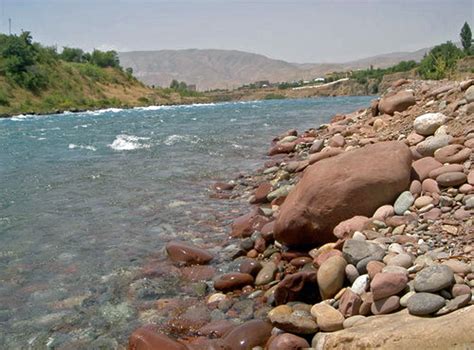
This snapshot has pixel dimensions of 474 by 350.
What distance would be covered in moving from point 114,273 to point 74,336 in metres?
1.59

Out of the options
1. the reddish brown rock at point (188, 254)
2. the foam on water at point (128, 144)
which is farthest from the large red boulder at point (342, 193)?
the foam on water at point (128, 144)

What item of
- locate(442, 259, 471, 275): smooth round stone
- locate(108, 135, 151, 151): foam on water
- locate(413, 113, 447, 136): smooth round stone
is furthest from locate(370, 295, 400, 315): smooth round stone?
locate(108, 135, 151, 151): foam on water

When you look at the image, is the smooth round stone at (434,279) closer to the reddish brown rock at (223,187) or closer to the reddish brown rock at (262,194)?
the reddish brown rock at (262,194)

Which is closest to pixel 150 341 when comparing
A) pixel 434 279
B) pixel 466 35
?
pixel 434 279

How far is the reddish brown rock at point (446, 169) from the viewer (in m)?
5.83

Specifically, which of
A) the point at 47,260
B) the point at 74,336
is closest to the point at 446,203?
the point at 74,336

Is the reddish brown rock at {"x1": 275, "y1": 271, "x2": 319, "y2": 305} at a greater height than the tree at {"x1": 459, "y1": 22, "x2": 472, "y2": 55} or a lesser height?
lesser

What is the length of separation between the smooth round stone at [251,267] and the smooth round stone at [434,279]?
243cm

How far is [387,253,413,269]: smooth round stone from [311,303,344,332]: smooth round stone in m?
0.69

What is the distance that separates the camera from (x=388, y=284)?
13.3ft

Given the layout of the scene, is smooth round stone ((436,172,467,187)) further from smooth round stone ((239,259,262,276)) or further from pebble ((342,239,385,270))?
smooth round stone ((239,259,262,276))

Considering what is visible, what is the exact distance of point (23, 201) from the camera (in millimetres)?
10766

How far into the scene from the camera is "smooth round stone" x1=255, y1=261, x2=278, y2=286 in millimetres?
5806

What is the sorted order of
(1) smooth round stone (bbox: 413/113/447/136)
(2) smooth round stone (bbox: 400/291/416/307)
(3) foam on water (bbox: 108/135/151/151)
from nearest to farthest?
1. (2) smooth round stone (bbox: 400/291/416/307)
2. (1) smooth round stone (bbox: 413/113/447/136)
3. (3) foam on water (bbox: 108/135/151/151)
